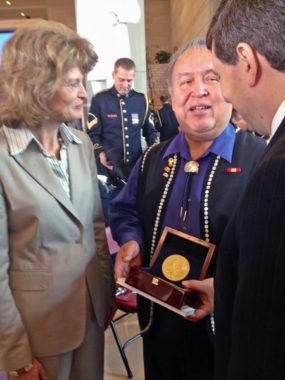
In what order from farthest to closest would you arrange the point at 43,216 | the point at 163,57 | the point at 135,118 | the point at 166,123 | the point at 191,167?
the point at 163,57 < the point at 166,123 < the point at 135,118 < the point at 191,167 < the point at 43,216

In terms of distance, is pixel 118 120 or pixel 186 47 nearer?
pixel 186 47

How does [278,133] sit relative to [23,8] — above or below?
below

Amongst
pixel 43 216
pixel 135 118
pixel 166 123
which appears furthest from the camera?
pixel 166 123

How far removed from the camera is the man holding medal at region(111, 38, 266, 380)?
4.07 ft

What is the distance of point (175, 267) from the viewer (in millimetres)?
1237

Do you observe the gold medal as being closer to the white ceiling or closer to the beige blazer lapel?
the beige blazer lapel

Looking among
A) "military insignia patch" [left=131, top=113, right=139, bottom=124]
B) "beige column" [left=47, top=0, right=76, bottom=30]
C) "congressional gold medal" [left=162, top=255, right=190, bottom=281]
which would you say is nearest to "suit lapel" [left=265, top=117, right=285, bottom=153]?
"congressional gold medal" [left=162, top=255, right=190, bottom=281]

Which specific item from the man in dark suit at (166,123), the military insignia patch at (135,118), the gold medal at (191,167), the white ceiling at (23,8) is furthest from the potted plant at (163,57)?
the gold medal at (191,167)

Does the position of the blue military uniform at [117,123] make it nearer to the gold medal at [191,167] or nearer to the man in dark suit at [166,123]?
the man in dark suit at [166,123]

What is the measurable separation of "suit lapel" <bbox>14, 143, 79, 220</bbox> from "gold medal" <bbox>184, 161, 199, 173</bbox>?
0.47 metres

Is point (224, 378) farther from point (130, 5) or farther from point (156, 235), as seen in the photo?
point (130, 5)

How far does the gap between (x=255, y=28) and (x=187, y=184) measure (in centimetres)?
69

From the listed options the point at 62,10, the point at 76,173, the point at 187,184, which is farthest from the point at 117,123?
the point at 62,10

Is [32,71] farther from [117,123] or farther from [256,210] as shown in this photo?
[117,123]
